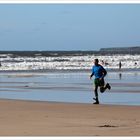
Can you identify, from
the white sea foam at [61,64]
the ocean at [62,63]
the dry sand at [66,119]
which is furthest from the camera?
the white sea foam at [61,64]

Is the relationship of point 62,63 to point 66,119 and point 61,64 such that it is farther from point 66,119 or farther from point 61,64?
point 66,119

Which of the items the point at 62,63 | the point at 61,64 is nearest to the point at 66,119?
the point at 61,64

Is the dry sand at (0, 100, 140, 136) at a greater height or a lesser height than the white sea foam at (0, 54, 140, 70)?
greater

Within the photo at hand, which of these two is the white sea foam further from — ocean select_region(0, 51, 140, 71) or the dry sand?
→ the dry sand

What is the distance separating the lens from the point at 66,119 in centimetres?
1382

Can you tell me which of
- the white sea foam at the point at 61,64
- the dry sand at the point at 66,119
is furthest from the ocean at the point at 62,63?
the dry sand at the point at 66,119

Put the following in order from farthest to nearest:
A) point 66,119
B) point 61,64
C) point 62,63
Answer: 1. point 62,63
2. point 61,64
3. point 66,119

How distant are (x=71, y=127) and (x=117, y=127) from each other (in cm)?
96

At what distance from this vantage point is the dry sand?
11.4 metres

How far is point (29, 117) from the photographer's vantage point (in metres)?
14.4

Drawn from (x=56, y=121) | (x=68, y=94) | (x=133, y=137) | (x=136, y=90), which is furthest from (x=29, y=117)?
(x=136, y=90)

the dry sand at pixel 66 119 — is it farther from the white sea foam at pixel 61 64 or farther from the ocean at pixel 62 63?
the white sea foam at pixel 61 64

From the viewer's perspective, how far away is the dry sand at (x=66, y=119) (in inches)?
449

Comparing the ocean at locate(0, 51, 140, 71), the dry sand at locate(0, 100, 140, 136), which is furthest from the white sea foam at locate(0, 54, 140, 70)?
the dry sand at locate(0, 100, 140, 136)
